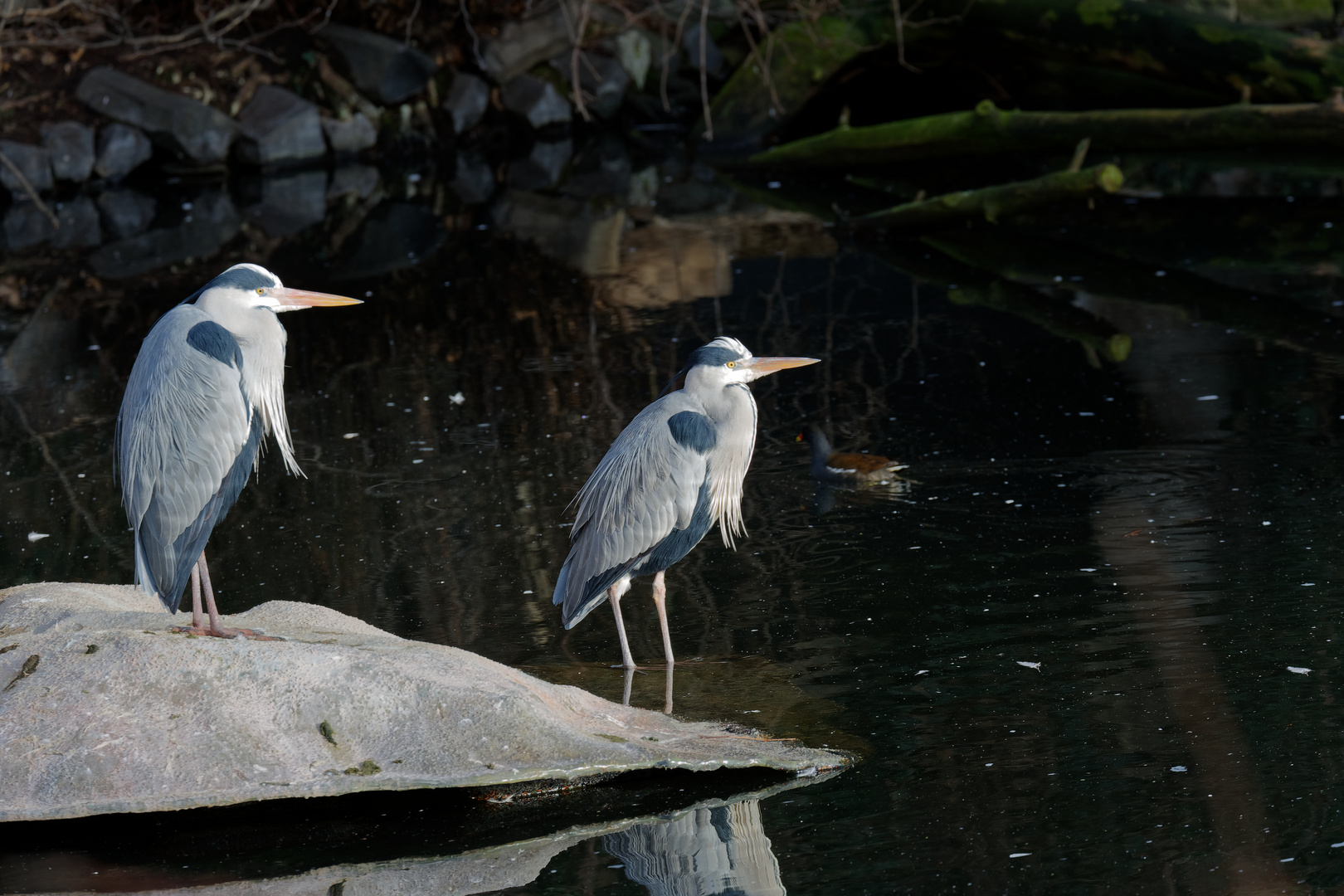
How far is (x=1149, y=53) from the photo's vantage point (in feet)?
37.2

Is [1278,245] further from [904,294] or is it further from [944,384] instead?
[944,384]

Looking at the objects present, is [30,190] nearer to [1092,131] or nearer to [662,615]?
[1092,131]

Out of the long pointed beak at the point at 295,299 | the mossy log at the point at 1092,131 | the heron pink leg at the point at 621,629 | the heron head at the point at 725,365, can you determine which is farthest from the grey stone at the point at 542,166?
the long pointed beak at the point at 295,299

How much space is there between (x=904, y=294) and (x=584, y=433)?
303 centimetres

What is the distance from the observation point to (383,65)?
54.5ft

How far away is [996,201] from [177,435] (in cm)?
706

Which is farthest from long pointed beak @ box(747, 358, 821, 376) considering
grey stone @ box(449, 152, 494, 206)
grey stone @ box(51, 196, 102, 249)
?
grey stone @ box(51, 196, 102, 249)

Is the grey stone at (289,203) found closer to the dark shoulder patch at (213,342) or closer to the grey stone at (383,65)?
the grey stone at (383,65)

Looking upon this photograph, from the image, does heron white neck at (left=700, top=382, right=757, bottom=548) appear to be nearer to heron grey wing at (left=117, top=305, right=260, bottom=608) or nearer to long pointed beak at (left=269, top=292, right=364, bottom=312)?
long pointed beak at (left=269, top=292, right=364, bottom=312)

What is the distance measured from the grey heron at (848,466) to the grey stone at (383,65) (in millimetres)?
11715

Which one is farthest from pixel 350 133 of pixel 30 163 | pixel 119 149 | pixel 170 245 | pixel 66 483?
pixel 66 483

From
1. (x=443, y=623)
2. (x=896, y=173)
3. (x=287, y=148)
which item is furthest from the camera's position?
(x=287, y=148)

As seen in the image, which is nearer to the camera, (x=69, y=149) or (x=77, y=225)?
(x=77, y=225)

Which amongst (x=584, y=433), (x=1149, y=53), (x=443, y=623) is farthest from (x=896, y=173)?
(x=443, y=623)
